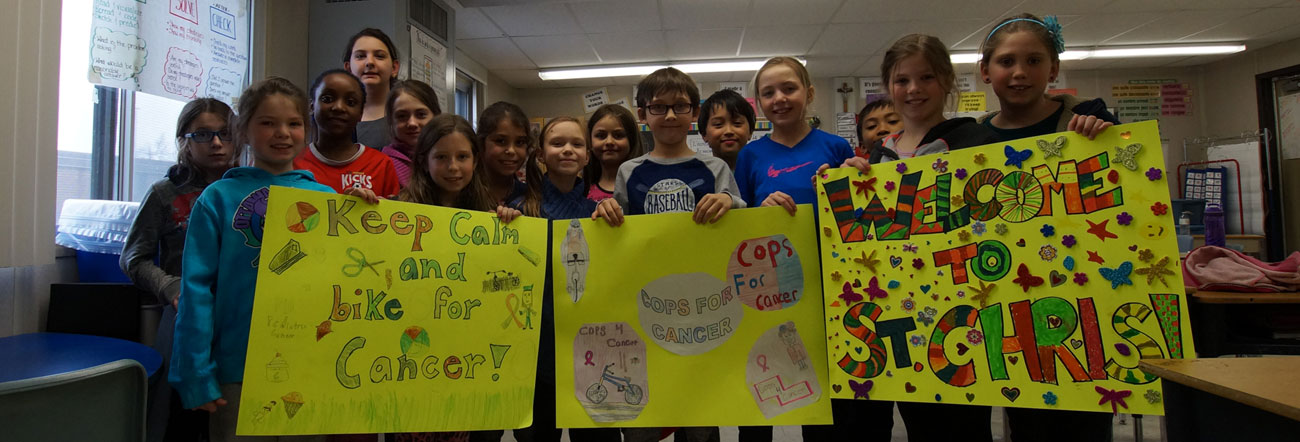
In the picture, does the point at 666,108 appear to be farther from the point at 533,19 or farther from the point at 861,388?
the point at 533,19

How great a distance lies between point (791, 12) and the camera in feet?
15.3

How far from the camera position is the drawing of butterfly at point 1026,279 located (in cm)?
117

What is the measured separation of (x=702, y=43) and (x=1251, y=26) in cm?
498

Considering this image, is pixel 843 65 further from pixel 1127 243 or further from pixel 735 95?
pixel 1127 243

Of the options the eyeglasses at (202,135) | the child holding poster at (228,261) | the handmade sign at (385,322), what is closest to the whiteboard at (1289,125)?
the handmade sign at (385,322)

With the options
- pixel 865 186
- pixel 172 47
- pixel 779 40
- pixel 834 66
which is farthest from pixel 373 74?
pixel 834 66

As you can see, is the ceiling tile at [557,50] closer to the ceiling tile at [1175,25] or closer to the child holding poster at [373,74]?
the child holding poster at [373,74]

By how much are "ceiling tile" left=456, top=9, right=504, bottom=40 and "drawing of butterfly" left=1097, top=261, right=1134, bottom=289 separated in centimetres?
445

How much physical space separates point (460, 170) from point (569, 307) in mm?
507

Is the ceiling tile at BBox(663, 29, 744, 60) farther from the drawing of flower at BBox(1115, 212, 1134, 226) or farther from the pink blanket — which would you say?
the drawing of flower at BBox(1115, 212, 1134, 226)

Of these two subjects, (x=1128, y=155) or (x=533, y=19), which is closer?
(x=1128, y=155)

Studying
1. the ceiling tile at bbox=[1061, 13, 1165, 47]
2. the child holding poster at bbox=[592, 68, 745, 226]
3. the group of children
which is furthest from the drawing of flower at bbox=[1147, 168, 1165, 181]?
the ceiling tile at bbox=[1061, 13, 1165, 47]

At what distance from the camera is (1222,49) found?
5.69 metres

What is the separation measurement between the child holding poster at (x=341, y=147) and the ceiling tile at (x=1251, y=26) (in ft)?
22.6
